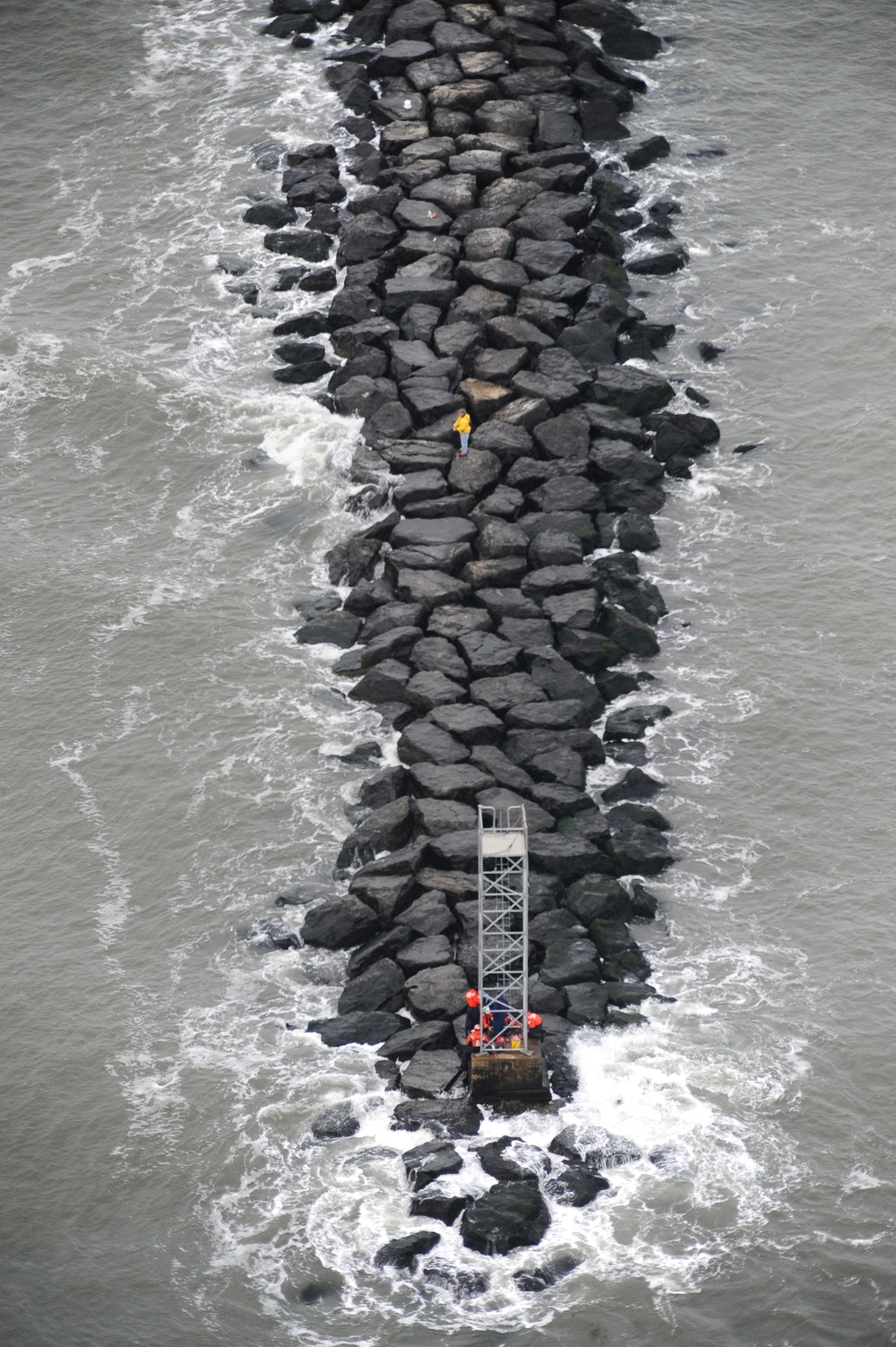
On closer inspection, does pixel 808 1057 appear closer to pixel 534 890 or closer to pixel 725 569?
pixel 534 890

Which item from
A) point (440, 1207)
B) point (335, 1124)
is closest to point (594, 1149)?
point (440, 1207)

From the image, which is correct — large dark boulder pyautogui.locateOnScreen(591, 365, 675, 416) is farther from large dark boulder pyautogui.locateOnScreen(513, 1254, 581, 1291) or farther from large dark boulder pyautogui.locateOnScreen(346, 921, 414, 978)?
large dark boulder pyautogui.locateOnScreen(513, 1254, 581, 1291)

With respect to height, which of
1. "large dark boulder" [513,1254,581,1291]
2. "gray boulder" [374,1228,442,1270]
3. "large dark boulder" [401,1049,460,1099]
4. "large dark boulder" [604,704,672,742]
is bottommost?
"large dark boulder" [513,1254,581,1291]

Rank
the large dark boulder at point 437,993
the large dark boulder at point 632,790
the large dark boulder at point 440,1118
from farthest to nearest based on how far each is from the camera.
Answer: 1. the large dark boulder at point 632,790
2. the large dark boulder at point 437,993
3. the large dark boulder at point 440,1118

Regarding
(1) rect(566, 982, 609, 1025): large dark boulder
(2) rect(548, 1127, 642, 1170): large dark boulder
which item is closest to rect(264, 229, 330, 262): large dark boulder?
(1) rect(566, 982, 609, 1025): large dark boulder

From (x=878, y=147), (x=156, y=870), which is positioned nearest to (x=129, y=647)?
A: (x=156, y=870)

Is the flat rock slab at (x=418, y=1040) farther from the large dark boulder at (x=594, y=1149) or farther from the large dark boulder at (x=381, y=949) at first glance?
the large dark boulder at (x=594, y=1149)

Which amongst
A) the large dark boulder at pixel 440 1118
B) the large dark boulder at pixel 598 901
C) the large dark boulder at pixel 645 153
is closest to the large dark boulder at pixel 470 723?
the large dark boulder at pixel 598 901
